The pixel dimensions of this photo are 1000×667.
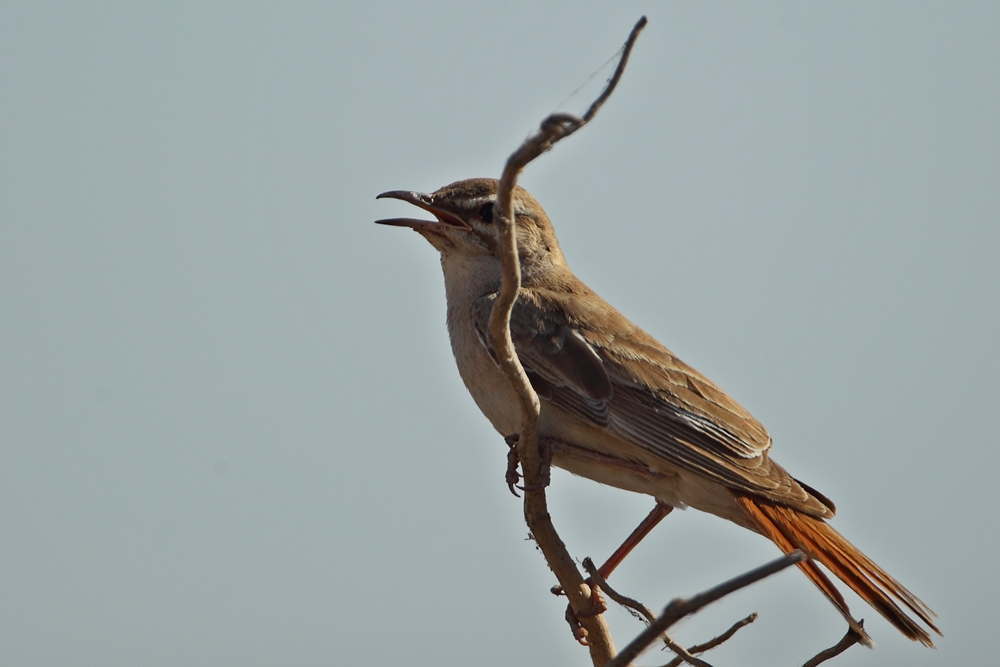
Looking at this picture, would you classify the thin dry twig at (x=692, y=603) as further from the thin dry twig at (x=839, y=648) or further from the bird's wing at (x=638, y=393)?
the bird's wing at (x=638, y=393)

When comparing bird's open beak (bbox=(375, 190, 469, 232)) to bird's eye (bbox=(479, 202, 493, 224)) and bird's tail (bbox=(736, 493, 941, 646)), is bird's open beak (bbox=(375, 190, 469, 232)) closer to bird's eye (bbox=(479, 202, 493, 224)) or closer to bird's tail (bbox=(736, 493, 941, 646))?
bird's eye (bbox=(479, 202, 493, 224))

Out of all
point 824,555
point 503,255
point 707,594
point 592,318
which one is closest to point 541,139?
point 503,255

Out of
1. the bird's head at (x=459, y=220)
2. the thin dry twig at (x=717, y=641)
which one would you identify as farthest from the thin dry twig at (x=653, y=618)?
the bird's head at (x=459, y=220)

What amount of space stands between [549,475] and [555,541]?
437mm

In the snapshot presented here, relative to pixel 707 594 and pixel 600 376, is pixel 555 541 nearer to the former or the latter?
pixel 600 376

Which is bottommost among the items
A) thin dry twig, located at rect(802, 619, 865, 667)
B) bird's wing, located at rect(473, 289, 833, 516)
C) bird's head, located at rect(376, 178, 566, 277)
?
thin dry twig, located at rect(802, 619, 865, 667)

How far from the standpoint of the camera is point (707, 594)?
10.9ft

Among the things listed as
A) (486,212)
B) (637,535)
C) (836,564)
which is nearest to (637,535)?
(637,535)

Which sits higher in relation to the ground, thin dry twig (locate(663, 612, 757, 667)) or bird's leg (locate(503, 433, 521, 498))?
bird's leg (locate(503, 433, 521, 498))

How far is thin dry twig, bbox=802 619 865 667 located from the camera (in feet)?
16.3

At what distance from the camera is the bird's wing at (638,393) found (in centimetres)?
639

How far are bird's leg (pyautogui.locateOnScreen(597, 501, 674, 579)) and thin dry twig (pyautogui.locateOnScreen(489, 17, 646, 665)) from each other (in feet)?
3.43

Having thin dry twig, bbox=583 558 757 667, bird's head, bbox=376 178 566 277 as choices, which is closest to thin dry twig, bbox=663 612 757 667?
thin dry twig, bbox=583 558 757 667

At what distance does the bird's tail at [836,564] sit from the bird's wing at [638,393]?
0.30ft
